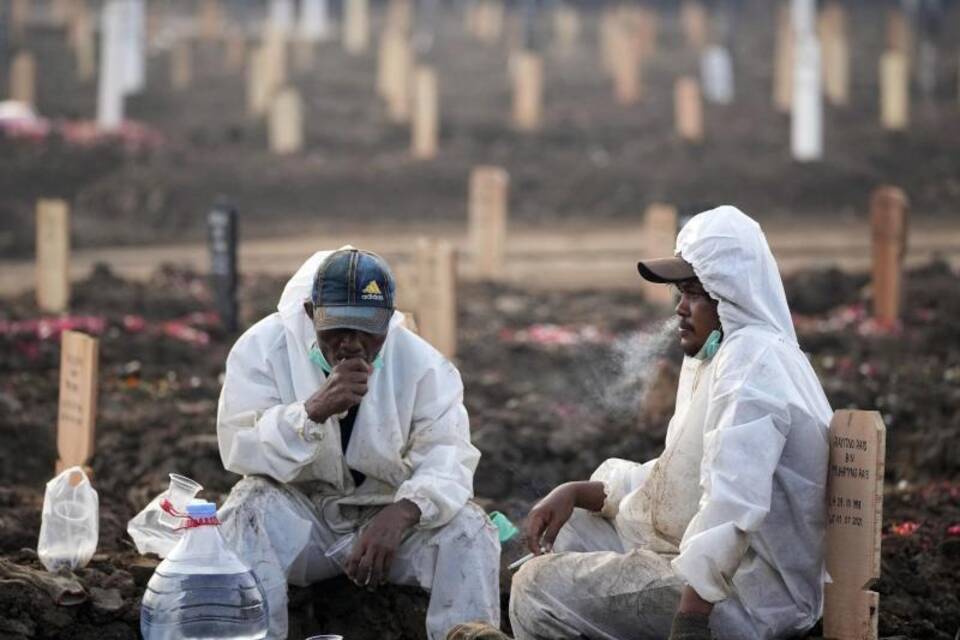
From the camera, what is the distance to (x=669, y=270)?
20.1 ft

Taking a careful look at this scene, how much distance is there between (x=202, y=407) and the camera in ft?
39.2

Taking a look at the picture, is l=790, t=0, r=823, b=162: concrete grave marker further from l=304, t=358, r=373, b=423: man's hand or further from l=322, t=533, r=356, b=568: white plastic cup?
l=304, t=358, r=373, b=423: man's hand

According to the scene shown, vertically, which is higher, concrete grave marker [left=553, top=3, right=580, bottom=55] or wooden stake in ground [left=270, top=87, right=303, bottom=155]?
concrete grave marker [left=553, top=3, right=580, bottom=55]

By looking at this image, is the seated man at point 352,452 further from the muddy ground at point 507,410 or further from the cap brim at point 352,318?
the muddy ground at point 507,410

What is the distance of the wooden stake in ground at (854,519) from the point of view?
6000 millimetres

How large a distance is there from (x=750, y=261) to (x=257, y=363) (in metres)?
1.83

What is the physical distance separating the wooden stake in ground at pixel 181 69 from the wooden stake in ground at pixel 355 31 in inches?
127

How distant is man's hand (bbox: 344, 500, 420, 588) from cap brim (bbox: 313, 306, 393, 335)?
2.08 feet

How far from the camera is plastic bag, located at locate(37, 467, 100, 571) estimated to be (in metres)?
7.09

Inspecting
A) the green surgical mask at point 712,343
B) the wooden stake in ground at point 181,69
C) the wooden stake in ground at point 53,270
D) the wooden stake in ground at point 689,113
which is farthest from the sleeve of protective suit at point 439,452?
the wooden stake in ground at point 181,69

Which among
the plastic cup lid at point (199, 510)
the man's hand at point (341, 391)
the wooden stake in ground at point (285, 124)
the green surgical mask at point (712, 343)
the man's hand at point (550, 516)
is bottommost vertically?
the man's hand at point (550, 516)

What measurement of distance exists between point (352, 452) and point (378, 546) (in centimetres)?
44

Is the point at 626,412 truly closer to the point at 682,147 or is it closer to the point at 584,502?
the point at 584,502

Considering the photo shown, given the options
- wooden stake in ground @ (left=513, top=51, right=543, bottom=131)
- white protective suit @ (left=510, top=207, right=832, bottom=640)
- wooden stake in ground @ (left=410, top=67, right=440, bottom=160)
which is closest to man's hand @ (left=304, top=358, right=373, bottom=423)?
white protective suit @ (left=510, top=207, right=832, bottom=640)
